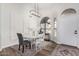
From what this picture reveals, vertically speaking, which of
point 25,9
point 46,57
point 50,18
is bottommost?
point 46,57

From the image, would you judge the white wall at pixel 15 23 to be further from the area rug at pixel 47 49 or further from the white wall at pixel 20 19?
the area rug at pixel 47 49

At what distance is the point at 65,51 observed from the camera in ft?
6.33

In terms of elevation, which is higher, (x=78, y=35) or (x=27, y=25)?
(x=27, y=25)

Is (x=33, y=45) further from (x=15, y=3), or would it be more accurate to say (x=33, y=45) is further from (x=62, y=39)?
(x=15, y=3)

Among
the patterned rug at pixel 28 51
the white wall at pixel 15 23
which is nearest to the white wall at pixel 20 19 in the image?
the white wall at pixel 15 23

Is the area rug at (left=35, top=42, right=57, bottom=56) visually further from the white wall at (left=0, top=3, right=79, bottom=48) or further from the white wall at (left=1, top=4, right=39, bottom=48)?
the white wall at (left=1, top=4, right=39, bottom=48)

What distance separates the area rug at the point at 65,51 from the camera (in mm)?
1879

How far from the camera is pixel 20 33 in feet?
6.18

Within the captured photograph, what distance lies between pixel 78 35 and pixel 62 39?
0.31 m

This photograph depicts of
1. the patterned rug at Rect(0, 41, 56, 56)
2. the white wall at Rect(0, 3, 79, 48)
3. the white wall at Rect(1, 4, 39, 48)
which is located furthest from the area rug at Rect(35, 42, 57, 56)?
the white wall at Rect(1, 4, 39, 48)

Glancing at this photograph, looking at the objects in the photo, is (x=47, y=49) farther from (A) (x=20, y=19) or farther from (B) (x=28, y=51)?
(A) (x=20, y=19)

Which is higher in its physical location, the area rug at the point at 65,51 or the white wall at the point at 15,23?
the white wall at the point at 15,23

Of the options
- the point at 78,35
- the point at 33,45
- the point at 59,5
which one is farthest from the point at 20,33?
the point at 78,35

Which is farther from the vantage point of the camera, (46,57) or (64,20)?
(46,57)
